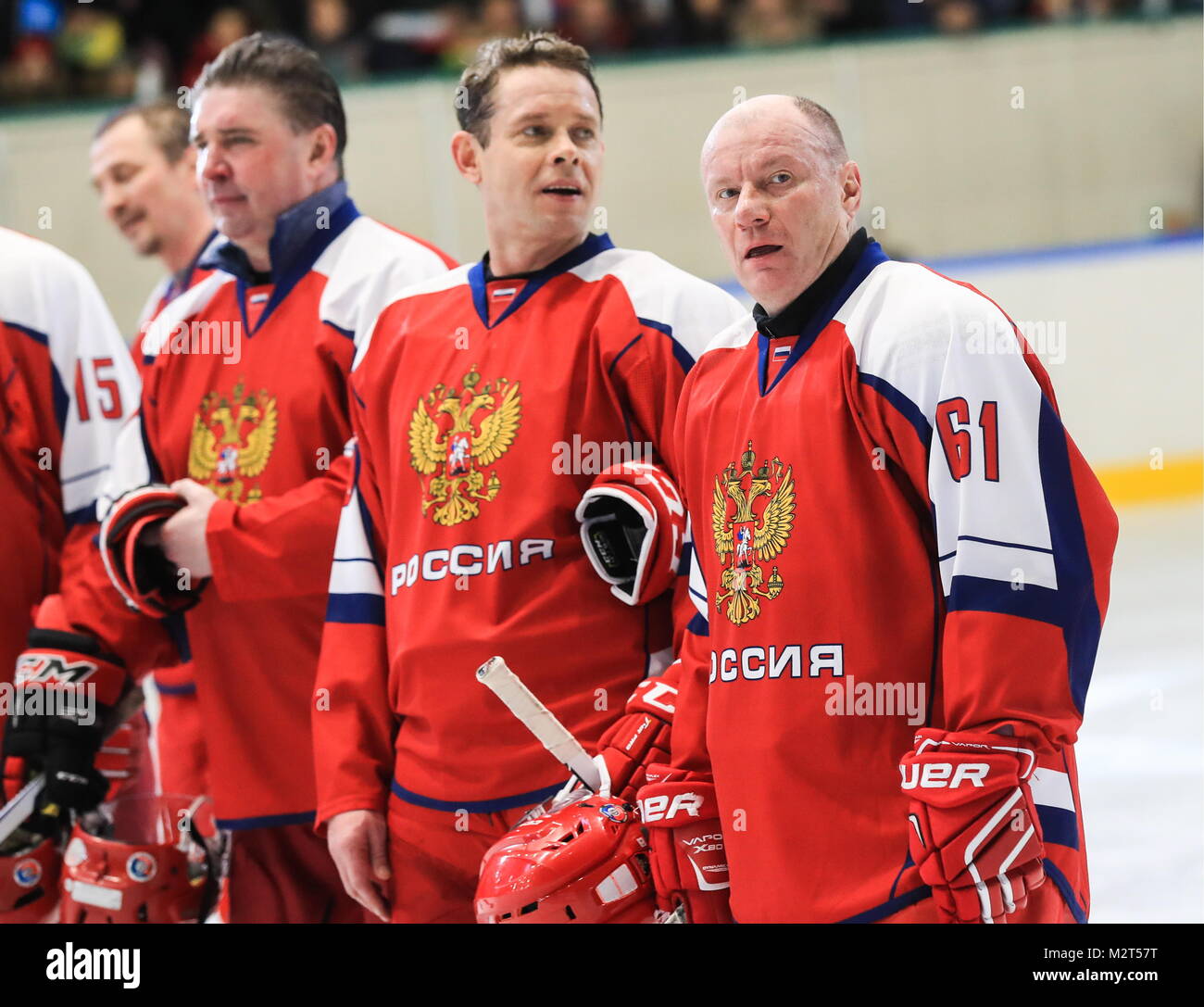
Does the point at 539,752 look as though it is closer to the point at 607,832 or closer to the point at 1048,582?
the point at 607,832

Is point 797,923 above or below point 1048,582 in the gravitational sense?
below

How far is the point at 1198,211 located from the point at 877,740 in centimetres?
709

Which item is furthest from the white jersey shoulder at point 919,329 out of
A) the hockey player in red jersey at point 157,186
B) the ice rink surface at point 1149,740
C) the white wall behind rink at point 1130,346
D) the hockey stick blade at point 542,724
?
the white wall behind rink at point 1130,346

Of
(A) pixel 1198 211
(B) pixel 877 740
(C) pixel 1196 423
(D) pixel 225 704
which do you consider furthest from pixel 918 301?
(A) pixel 1198 211

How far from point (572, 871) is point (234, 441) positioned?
1110 mm

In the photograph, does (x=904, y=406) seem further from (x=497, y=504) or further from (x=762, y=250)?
(x=497, y=504)

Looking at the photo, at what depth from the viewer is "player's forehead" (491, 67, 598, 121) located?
2.32m

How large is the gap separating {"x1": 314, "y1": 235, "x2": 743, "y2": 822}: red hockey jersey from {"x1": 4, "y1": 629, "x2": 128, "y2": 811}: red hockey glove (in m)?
0.63

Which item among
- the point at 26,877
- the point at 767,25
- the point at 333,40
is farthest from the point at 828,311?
the point at 333,40

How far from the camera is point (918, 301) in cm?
174

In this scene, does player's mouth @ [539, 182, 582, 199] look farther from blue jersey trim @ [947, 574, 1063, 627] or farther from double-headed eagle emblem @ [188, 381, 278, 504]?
blue jersey trim @ [947, 574, 1063, 627]

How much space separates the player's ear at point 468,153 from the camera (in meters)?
2.42

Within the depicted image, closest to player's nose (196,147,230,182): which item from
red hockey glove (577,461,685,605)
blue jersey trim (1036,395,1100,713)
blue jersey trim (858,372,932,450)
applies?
red hockey glove (577,461,685,605)

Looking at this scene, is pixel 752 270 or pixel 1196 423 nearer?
pixel 752 270
